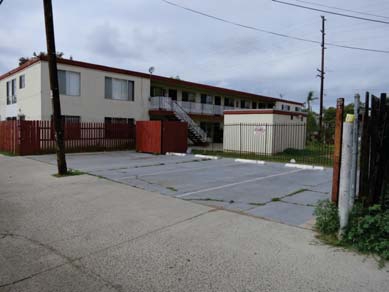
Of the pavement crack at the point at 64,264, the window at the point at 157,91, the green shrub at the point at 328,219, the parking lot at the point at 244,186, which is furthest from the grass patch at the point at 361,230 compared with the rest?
the window at the point at 157,91

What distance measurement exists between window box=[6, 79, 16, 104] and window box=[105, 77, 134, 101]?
7.23 m

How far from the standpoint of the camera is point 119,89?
21797 millimetres

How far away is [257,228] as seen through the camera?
192 inches

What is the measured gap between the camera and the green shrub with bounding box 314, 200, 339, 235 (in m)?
4.47

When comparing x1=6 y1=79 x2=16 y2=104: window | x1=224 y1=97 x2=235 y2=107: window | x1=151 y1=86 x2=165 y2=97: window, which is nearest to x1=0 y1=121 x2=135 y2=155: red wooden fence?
x1=6 y1=79 x2=16 y2=104: window

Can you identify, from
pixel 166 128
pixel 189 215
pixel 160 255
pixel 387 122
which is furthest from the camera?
pixel 166 128

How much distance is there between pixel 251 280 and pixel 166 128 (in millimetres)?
15096

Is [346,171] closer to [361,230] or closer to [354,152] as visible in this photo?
[354,152]

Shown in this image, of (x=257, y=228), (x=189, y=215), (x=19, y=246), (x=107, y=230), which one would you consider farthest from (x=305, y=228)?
(x=19, y=246)

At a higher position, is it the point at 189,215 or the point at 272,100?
the point at 272,100

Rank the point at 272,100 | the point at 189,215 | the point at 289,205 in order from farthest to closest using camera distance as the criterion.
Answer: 1. the point at 272,100
2. the point at 289,205
3. the point at 189,215

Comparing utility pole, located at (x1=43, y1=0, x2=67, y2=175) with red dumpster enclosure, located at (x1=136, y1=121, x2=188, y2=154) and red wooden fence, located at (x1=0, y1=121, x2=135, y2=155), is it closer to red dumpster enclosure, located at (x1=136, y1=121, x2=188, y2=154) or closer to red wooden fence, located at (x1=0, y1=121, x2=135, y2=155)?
red wooden fence, located at (x1=0, y1=121, x2=135, y2=155)

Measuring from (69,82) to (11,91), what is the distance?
22.9 feet

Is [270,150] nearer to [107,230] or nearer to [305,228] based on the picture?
[305,228]
